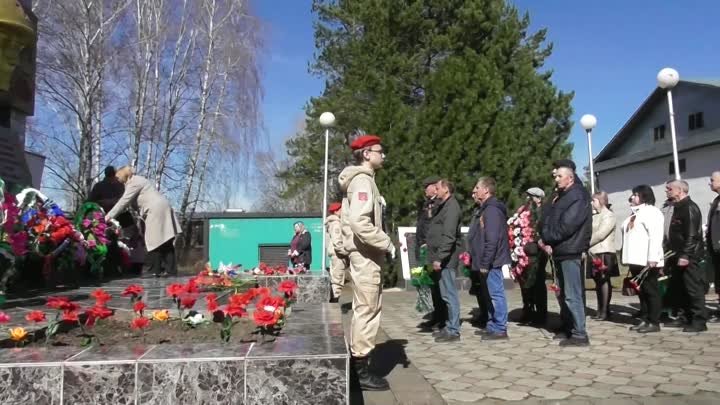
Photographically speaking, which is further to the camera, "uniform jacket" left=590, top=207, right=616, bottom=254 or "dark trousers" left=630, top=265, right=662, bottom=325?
"uniform jacket" left=590, top=207, right=616, bottom=254

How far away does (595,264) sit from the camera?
8.25 metres

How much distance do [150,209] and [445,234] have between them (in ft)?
12.2

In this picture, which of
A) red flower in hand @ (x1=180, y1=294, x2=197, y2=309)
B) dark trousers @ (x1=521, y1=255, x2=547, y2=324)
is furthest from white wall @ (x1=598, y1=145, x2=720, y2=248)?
red flower in hand @ (x1=180, y1=294, x2=197, y2=309)

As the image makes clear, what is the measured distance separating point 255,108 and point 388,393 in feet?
67.8

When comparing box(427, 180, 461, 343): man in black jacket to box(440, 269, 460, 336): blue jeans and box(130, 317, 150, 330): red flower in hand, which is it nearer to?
box(440, 269, 460, 336): blue jeans

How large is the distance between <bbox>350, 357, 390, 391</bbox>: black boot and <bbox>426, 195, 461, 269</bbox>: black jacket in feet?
7.76

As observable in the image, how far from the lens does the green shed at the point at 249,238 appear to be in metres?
16.6

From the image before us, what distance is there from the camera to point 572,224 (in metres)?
6.29

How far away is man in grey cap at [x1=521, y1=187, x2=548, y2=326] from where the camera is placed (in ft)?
25.8

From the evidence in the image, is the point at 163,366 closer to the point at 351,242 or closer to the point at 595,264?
the point at 351,242

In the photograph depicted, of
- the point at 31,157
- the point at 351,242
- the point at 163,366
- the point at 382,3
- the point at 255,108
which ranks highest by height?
the point at 382,3

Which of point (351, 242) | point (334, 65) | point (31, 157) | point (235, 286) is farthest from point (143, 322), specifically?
point (334, 65)

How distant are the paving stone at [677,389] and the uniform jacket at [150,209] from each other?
5799 mm

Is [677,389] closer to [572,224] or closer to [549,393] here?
[549,393]
